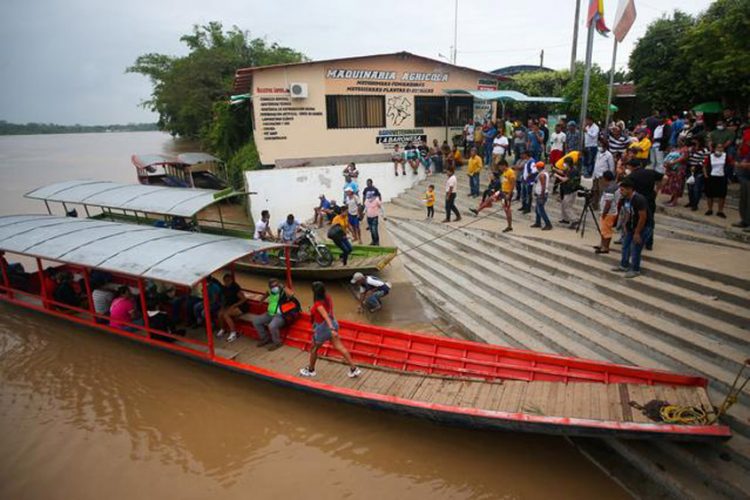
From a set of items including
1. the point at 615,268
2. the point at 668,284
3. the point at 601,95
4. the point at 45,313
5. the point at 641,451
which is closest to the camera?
the point at 641,451

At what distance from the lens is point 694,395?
4910 millimetres

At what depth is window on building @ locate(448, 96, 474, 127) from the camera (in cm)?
1984

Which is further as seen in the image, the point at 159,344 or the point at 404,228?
the point at 404,228

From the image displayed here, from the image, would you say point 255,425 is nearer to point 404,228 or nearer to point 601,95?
point 404,228

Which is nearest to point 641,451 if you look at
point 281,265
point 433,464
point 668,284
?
point 433,464

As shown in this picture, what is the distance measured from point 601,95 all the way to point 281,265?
12061mm

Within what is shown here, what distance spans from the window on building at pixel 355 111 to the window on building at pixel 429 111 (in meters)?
1.62

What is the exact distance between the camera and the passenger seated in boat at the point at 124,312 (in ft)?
26.7

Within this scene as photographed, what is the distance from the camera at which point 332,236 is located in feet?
34.3

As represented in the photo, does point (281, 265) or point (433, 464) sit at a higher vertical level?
point (281, 265)

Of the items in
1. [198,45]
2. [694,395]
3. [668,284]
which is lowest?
[694,395]

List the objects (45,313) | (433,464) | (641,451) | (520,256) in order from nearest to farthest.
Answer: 1. (641,451)
2. (433,464)
3. (520,256)
4. (45,313)

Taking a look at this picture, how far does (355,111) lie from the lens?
Answer: 1808cm

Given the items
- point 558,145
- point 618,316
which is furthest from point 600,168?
point 618,316
